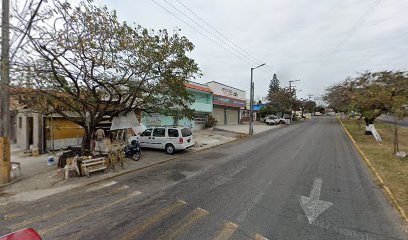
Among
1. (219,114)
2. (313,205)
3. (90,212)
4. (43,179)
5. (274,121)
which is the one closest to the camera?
(90,212)

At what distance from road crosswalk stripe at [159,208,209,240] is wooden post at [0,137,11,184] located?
26.2 ft

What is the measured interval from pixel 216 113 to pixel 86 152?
23.4 meters

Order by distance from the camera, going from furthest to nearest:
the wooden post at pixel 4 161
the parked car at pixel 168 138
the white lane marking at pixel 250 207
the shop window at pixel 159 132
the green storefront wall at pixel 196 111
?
1. the green storefront wall at pixel 196 111
2. the shop window at pixel 159 132
3. the parked car at pixel 168 138
4. the wooden post at pixel 4 161
5. the white lane marking at pixel 250 207

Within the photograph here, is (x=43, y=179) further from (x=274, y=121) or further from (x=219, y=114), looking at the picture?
(x=274, y=121)

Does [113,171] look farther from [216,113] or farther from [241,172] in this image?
[216,113]

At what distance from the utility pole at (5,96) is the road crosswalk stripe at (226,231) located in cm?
901

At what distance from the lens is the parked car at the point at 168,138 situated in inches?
496

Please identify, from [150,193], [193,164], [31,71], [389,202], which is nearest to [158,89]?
[193,164]

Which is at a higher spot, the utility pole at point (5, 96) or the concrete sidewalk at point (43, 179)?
the utility pole at point (5, 96)

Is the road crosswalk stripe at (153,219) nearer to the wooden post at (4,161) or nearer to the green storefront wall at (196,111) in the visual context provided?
the wooden post at (4,161)

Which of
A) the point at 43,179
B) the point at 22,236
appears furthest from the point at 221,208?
the point at 43,179

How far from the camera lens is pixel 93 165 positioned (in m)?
8.65

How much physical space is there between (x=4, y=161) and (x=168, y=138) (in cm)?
759

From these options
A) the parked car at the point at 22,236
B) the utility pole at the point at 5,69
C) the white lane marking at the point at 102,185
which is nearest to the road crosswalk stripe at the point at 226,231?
the parked car at the point at 22,236
